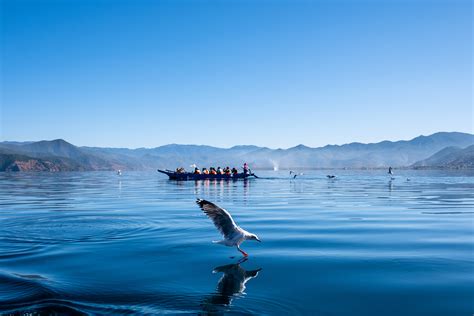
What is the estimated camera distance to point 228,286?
37.5 ft

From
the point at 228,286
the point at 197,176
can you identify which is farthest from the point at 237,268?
the point at 197,176

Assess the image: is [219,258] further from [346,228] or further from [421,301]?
[346,228]

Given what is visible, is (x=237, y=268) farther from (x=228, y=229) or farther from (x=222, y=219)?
(x=222, y=219)

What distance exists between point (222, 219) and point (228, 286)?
3001 millimetres

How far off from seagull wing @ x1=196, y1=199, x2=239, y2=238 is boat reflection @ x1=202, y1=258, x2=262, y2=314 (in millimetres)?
1029

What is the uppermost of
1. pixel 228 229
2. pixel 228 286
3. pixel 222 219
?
pixel 222 219

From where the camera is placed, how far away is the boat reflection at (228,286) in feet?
32.5

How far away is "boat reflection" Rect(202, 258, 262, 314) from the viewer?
9.91 metres

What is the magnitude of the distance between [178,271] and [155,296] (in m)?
2.38

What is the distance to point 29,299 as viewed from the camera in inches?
405

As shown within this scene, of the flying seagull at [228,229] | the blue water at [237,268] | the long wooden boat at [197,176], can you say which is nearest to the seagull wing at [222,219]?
the flying seagull at [228,229]

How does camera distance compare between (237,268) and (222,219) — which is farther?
(222,219)

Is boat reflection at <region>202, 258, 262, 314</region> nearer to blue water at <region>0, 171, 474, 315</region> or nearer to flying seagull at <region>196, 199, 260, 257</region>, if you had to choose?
blue water at <region>0, 171, 474, 315</region>

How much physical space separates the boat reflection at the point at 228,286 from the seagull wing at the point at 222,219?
1029 mm
